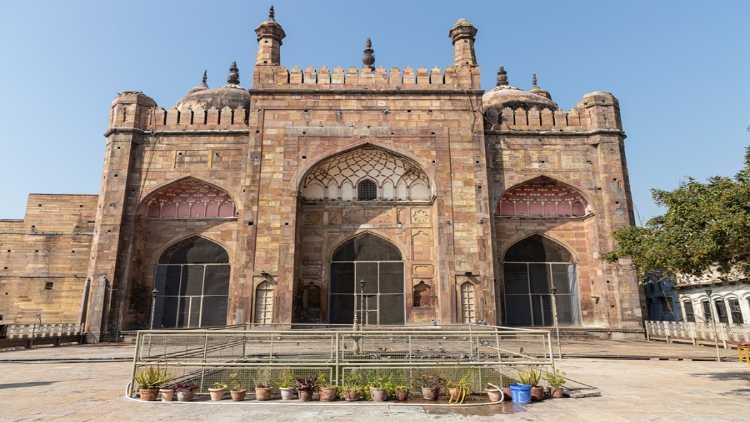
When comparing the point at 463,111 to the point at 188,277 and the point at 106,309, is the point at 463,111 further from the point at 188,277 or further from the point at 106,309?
the point at 106,309

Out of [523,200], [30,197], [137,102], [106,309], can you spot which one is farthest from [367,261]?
[30,197]

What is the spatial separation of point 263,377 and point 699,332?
15.8 m

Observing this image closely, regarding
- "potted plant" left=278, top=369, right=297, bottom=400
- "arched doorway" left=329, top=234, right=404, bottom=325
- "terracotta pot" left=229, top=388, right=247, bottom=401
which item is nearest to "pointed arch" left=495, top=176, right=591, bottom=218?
"arched doorway" left=329, top=234, right=404, bottom=325

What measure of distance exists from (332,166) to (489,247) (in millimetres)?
7338


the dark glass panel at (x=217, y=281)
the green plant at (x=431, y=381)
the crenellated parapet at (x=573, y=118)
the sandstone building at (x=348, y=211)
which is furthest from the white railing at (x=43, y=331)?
the crenellated parapet at (x=573, y=118)

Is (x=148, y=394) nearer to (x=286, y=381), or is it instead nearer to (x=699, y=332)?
(x=286, y=381)

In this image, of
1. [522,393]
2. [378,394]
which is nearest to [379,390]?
[378,394]

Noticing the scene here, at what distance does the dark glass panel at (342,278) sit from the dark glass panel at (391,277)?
4.12 ft

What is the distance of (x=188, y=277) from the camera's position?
18.8m

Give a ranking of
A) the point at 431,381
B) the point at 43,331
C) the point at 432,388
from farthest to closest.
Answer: the point at 43,331
the point at 431,381
the point at 432,388

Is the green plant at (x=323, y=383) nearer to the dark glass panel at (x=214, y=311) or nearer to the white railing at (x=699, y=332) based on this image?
the dark glass panel at (x=214, y=311)

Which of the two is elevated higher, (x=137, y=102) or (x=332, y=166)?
(x=137, y=102)

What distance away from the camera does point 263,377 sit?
290 inches

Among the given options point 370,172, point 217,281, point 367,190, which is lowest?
point 217,281
